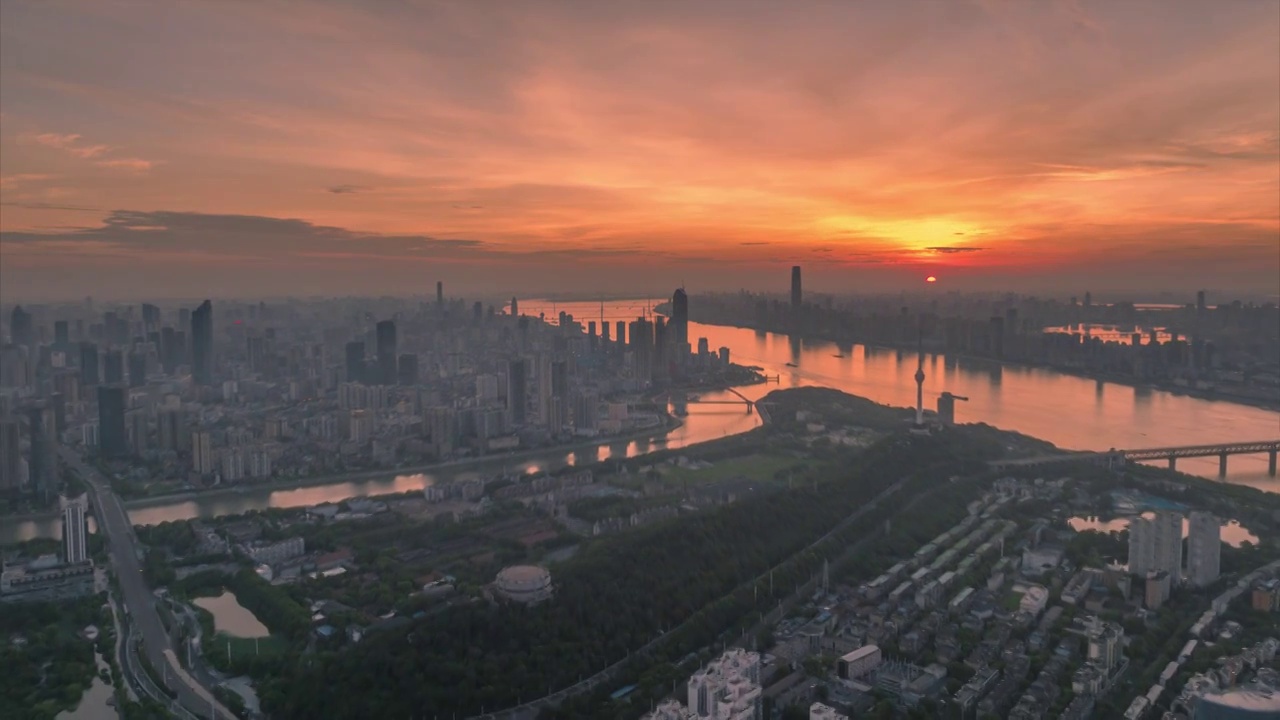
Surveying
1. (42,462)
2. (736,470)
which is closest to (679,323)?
(736,470)

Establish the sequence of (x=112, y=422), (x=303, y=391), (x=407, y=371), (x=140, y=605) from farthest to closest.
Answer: (x=407, y=371) < (x=303, y=391) < (x=112, y=422) < (x=140, y=605)

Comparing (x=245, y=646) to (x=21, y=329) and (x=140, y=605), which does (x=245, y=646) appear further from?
(x=21, y=329)

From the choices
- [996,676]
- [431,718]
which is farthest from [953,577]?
[431,718]

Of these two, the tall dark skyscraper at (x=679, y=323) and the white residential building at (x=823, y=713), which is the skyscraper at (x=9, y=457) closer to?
→ the white residential building at (x=823, y=713)

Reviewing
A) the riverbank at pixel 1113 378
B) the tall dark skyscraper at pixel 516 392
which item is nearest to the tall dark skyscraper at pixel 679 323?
the riverbank at pixel 1113 378

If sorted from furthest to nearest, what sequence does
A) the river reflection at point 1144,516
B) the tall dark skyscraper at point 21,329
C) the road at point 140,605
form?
the tall dark skyscraper at point 21,329, the river reflection at point 1144,516, the road at point 140,605

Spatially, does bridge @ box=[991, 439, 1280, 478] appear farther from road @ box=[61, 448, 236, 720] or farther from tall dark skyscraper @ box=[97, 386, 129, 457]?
tall dark skyscraper @ box=[97, 386, 129, 457]

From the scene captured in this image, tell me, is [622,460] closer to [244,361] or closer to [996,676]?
[996,676]
